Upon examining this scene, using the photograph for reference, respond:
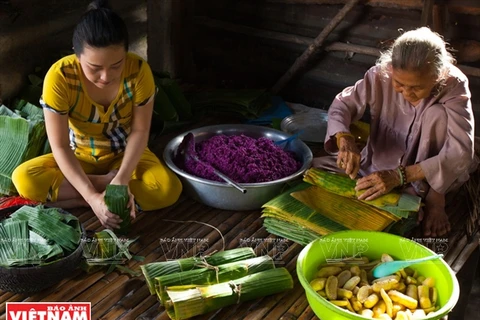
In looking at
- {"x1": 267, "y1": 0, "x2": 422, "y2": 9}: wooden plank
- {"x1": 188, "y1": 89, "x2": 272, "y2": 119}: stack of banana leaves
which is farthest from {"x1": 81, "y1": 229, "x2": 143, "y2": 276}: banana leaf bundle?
{"x1": 267, "y1": 0, "x2": 422, "y2": 9}: wooden plank

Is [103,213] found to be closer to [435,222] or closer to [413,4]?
[435,222]

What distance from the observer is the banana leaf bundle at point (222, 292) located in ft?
6.90

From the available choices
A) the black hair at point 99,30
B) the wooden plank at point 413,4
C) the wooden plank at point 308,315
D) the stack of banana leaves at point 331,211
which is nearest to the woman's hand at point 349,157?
the stack of banana leaves at point 331,211

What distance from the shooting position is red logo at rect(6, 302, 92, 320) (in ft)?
6.75

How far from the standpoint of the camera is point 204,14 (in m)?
4.40

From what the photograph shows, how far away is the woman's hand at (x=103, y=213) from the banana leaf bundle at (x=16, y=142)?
486 millimetres

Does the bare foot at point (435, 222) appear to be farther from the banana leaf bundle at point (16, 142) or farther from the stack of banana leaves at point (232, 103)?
the banana leaf bundle at point (16, 142)

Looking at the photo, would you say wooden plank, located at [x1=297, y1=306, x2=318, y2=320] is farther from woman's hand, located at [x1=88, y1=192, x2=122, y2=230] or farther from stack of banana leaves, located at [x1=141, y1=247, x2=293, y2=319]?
woman's hand, located at [x1=88, y1=192, x2=122, y2=230]

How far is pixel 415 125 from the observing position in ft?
8.90

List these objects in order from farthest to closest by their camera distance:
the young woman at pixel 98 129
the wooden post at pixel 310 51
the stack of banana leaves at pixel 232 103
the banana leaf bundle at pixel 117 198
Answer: the stack of banana leaves at pixel 232 103 → the wooden post at pixel 310 51 → the banana leaf bundle at pixel 117 198 → the young woman at pixel 98 129

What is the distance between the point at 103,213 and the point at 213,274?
57 cm

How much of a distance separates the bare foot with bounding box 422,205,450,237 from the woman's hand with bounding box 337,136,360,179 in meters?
0.41

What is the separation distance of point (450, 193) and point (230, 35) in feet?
6.70

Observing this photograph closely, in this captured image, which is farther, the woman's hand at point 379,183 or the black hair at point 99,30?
the woman's hand at point 379,183
